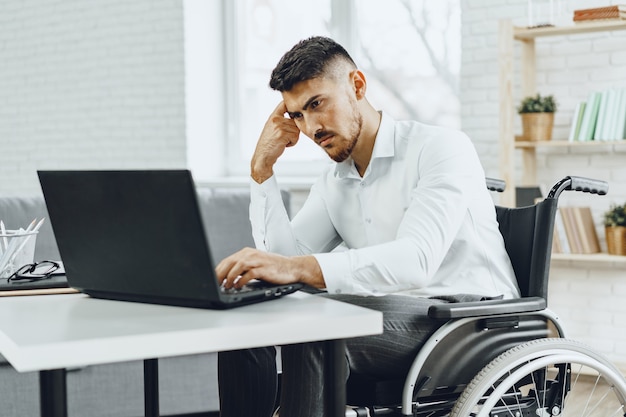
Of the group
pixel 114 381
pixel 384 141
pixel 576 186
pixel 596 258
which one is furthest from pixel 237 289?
pixel 596 258

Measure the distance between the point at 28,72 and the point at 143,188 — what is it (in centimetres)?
583

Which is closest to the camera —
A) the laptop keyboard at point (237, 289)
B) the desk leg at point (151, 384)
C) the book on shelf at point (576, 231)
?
the laptop keyboard at point (237, 289)

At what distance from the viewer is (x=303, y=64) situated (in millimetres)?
1975

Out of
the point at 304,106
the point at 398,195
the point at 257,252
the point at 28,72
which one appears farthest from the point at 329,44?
the point at 28,72

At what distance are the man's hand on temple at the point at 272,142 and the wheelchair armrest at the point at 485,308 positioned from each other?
66 centimetres

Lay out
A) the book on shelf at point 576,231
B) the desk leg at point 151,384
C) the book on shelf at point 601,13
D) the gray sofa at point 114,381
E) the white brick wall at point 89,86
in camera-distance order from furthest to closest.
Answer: the white brick wall at point 89,86
the book on shelf at point 576,231
the book on shelf at point 601,13
the gray sofa at point 114,381
the desk leg at point 151,384

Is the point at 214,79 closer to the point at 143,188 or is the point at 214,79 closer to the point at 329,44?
the point at 329,44

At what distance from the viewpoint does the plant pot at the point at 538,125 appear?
4.10m

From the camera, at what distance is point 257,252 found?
152 centimetres

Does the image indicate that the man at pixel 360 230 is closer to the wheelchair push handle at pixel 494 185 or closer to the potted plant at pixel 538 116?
the wheelchair push handle at pixel 494 185

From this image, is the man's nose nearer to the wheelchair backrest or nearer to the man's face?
the man's face

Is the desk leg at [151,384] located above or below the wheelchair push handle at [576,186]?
below

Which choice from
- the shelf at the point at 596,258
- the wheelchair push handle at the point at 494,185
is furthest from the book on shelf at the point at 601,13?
the wheelchair push handle at the point at 494,185

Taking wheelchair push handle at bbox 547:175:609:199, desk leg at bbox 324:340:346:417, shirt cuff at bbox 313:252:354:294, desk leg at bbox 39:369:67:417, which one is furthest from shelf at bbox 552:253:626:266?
desk leg at bbox 39:369:67:417
